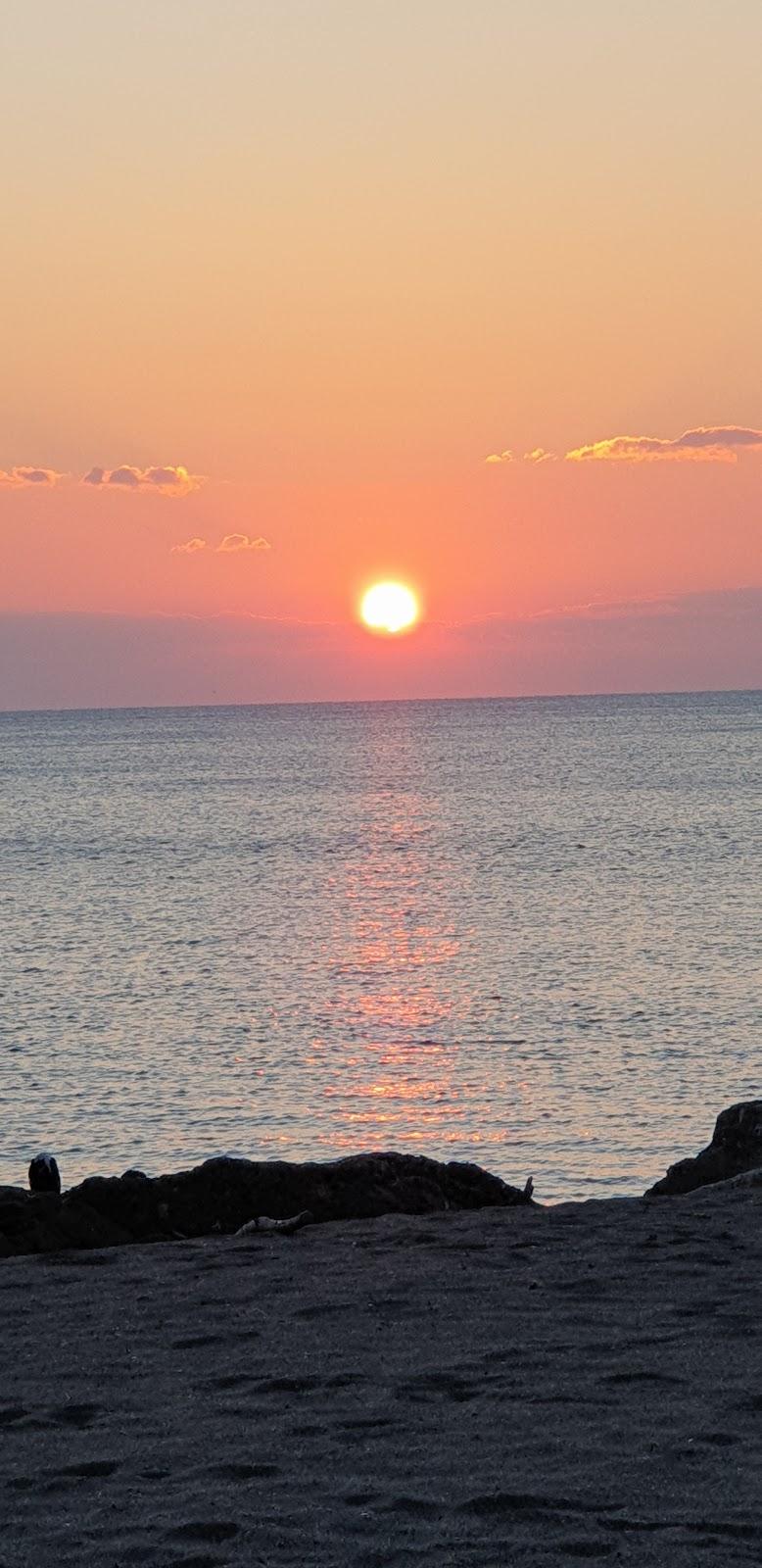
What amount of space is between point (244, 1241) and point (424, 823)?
75.4m

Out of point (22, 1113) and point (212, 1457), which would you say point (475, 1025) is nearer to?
point (22, 1113)

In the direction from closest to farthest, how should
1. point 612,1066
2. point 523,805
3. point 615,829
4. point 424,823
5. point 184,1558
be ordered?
point 184,1558 → point 612,1066 → point 615,829 → point 424,823 → point 523,805

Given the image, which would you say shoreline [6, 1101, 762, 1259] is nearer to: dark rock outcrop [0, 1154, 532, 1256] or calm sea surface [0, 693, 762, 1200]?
dark rock outcrop [0, 1154, 532, 1256]

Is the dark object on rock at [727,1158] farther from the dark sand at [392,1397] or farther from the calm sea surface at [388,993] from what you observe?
the calm sea surface at [388,993]

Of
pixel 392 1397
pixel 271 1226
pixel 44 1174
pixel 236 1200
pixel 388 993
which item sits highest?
pixel 388 993

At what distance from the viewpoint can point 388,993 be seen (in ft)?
113

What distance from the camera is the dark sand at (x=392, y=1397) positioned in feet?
23.0

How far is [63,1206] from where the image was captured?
43.0ft

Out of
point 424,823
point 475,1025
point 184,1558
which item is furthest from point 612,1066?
point 424,823

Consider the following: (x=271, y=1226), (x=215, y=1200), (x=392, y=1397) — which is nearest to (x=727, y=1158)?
(x=271, y=1226)

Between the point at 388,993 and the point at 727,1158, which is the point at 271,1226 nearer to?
the point at 727,1158

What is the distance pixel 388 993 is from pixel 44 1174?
65.2 feet

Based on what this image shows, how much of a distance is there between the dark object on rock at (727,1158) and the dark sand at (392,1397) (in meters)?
2.41

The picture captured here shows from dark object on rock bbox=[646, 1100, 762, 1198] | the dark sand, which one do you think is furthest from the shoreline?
dark object on rock bbox=[646, 1100, 762, 1198]
